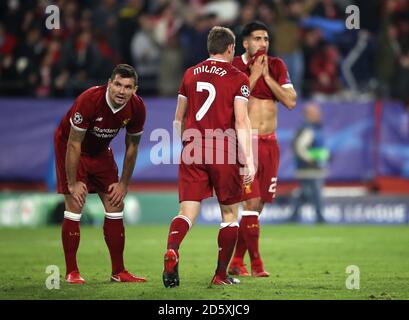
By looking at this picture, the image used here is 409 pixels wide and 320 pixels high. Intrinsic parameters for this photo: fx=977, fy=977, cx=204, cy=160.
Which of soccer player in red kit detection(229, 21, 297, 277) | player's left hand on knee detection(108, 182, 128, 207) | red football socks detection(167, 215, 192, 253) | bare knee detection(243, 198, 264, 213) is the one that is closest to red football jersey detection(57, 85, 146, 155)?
player's left hand on knee detection(108, 182, 128, 207)

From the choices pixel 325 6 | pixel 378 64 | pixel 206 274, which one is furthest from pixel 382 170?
pixel 206 274

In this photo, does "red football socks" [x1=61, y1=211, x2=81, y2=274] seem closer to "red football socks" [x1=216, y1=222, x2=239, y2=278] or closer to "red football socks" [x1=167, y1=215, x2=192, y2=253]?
Answer: "red football socks" [x1=167, y1=215, x2=192, y2=253]

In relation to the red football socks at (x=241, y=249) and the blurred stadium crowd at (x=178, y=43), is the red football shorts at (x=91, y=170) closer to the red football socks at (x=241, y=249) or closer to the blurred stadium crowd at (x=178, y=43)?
the red football socks at (x=241, y=249)

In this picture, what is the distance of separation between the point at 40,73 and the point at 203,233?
17.8 feet

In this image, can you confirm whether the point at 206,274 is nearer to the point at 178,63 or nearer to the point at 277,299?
the point at 277,299

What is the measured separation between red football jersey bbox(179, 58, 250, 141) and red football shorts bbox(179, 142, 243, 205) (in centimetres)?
30

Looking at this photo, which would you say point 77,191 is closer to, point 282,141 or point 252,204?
point 252,204

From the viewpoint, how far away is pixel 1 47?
21.0 meters

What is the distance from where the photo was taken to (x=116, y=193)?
10.7 m

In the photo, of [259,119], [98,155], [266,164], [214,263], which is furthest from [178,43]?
[98,155]

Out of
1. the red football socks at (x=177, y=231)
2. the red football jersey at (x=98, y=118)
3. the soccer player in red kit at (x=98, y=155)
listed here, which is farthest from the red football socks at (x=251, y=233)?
the red football jersey at (x=98, y=118)

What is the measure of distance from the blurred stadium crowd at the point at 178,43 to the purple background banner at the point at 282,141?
0.60 m

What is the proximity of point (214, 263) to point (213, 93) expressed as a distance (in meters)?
3.59

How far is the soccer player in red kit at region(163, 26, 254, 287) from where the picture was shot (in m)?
10.1
